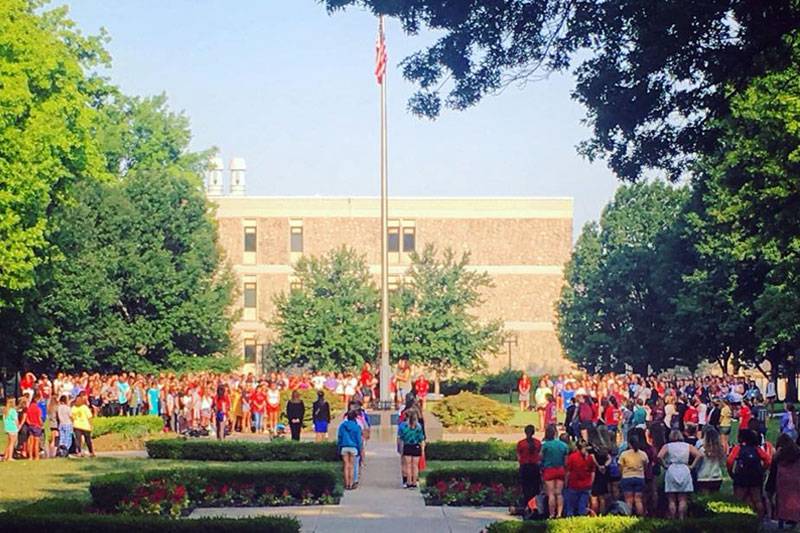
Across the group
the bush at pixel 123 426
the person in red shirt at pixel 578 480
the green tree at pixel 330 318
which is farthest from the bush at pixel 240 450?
the green tree at pixel 330 318

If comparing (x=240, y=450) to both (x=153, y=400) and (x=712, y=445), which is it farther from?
(x=712, y=445)

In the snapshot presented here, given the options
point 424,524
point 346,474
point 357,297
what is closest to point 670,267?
point 357,297

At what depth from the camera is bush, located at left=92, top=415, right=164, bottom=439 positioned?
36656mm

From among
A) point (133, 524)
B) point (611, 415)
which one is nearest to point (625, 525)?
point (133, 524)

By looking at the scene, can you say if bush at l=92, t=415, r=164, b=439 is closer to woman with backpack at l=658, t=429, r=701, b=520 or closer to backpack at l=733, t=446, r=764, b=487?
woman with backpack at l=658, t=429, r=701, b=520

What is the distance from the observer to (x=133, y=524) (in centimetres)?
1777

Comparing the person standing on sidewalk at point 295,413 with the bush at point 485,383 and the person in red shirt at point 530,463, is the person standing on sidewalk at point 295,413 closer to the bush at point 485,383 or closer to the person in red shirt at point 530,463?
the person in red shirt at point 530,463

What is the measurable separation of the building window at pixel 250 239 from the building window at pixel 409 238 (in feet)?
29.9

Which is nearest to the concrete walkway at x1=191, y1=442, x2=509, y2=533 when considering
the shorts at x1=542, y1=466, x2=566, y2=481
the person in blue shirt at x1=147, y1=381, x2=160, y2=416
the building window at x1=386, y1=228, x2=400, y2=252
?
the shorts at x1=542, y1=466, x2=566, y2=481

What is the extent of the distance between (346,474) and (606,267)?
146 ft

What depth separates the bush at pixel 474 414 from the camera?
138 ft

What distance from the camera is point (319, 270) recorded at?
65.4 meters

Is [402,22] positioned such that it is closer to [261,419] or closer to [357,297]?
[261,419]

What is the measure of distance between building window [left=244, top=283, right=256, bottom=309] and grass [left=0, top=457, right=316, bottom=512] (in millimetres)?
47217
